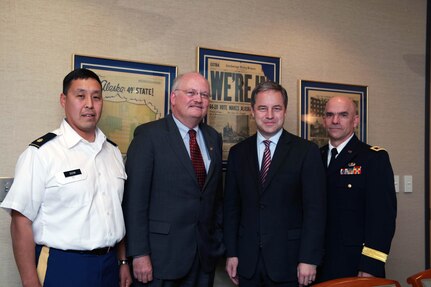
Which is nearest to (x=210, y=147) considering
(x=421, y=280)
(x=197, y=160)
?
(x=197, y=160)

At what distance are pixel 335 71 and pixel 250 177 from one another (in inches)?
54.8

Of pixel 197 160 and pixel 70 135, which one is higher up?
pixel 70 135

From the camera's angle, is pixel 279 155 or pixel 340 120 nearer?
pixel 279 155

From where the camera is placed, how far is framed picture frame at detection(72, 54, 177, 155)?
2.45 m

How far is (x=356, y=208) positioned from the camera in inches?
89.0

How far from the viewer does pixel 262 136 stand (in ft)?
7.62

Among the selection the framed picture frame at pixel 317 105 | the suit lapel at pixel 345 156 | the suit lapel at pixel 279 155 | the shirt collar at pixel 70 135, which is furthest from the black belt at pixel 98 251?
the framed picture frame at pixel 317 105

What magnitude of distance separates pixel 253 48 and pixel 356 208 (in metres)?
1.31

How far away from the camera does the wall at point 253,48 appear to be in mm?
2266

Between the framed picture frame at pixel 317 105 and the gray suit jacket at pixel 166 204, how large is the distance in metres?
1.14

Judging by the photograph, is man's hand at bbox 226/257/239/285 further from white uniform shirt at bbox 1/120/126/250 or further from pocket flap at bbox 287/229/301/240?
white uniform shirt at bbox 1/120/126/250

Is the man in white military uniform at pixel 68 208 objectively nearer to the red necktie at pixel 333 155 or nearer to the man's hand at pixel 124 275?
the man's hand at pixel 124 275

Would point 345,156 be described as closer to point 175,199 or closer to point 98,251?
point 175,199

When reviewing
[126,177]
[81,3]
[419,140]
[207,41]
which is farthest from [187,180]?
[419,140]
